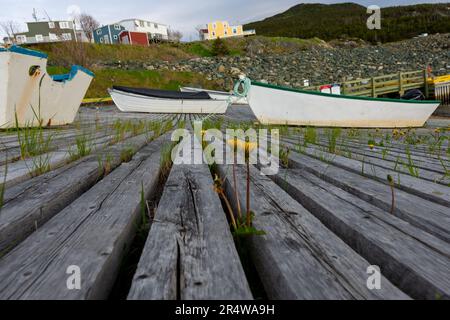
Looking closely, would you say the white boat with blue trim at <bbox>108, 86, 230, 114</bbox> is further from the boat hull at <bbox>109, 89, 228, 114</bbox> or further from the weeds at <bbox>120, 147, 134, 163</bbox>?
the weeds at <bbox>120, 147, 134, 163</bbox>

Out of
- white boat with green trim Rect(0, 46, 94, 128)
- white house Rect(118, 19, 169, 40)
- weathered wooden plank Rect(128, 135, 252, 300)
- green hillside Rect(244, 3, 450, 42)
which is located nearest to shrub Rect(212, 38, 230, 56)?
white house Rect(118, 19, 169, 40)

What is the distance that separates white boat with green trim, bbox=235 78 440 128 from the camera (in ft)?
24.9

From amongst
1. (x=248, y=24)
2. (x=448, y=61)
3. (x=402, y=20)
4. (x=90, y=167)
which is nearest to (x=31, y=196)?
(x=90, y=167)

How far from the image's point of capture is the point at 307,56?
34469 millimetres

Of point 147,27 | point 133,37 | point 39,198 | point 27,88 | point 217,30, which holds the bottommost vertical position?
point 39,198

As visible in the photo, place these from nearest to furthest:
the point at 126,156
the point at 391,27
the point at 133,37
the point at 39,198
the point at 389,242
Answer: the point at 389,242 < the point at 39,198 < the point at 126,156 < the point at 133,37 < the point at 391,27

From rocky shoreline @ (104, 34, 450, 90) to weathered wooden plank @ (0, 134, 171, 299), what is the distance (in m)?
23.4

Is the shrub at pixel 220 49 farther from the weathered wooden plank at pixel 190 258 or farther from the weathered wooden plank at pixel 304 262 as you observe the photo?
the weathered wooden plank at pixel 304 262

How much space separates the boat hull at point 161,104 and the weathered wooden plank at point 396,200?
10.7 m

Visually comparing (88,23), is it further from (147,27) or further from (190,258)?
(190,258)

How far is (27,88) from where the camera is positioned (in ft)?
14.9

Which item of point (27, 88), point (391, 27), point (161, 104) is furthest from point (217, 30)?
point (27, 88)

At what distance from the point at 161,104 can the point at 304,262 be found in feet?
39.7
